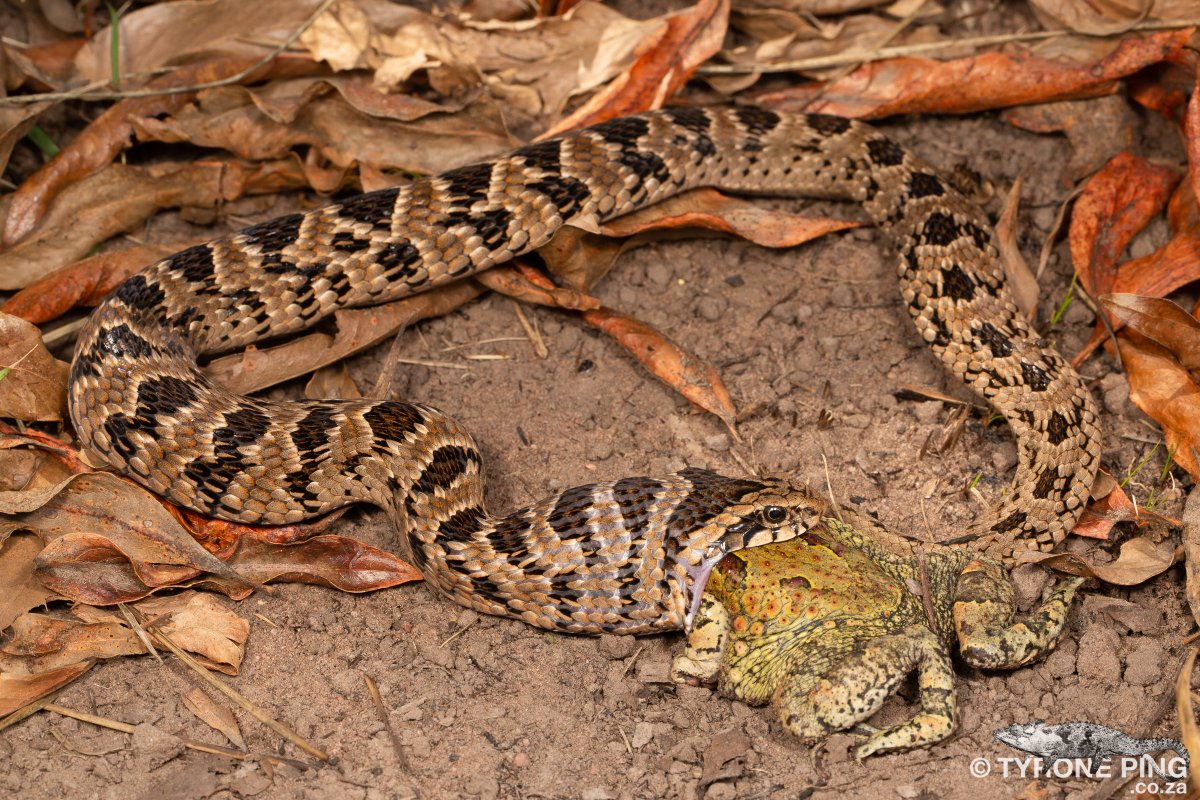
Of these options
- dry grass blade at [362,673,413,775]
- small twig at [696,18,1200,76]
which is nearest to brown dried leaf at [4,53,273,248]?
small twig at [696,18,1200,76]

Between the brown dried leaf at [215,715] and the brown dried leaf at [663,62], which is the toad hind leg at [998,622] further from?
the brown dried leaf at [663,62]

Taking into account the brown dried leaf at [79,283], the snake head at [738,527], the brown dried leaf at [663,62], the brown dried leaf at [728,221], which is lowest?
the snake head at [738,527]

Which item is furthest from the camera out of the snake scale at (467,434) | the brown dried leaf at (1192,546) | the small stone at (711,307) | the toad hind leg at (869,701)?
the small stone at (711,307)

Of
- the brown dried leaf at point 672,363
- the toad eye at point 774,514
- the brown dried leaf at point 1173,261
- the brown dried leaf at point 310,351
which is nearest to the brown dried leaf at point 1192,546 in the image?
the brown dried leaf at point 1173,261

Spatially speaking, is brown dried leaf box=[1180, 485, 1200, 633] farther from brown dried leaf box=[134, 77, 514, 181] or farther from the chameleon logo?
brown dried leaf box=[134, 77, 514, 181]

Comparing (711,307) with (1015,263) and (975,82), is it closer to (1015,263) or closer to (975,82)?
(1015,263)

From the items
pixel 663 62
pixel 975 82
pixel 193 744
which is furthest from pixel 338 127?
pixel 975 82

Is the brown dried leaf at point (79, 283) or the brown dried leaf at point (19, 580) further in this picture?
the brown dried leaf at point (79, 283)
